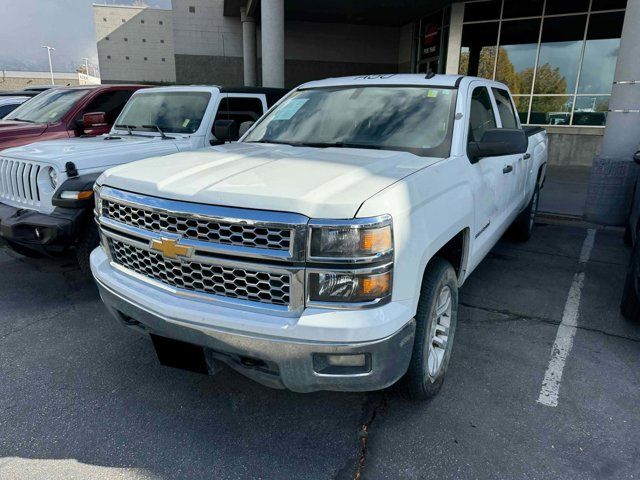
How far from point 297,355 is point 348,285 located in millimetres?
381

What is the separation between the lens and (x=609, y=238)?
639 centimetres

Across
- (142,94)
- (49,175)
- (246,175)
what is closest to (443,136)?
(246,175)

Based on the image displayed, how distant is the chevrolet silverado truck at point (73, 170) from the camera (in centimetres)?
382

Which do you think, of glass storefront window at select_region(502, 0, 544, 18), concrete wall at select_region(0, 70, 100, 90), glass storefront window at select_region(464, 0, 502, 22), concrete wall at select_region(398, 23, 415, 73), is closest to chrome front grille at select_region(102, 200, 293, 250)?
glass storefront window at select_region(502, 0, 544, 18)

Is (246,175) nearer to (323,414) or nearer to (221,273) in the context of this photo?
(221,273)

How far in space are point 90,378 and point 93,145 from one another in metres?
2.51

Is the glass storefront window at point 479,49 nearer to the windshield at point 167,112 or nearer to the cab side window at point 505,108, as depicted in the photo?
the cab side window at point 505,108

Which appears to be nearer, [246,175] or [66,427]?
[246,175]

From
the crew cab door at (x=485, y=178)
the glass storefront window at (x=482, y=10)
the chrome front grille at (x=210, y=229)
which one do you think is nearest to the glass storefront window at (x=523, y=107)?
the glass storefront window at (x=482, y=10)

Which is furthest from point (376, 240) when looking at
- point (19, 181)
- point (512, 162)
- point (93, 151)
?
point (19, 181)

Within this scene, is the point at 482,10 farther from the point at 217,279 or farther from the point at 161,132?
the point at 217,279

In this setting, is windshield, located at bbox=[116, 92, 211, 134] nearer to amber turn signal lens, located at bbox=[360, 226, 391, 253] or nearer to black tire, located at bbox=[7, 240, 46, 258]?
black tire, located at bbox=[7, 240, 46, 258]

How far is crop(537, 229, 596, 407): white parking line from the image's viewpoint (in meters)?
2.88

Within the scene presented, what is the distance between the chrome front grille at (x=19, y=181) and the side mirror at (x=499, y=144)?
3585 millimetres
